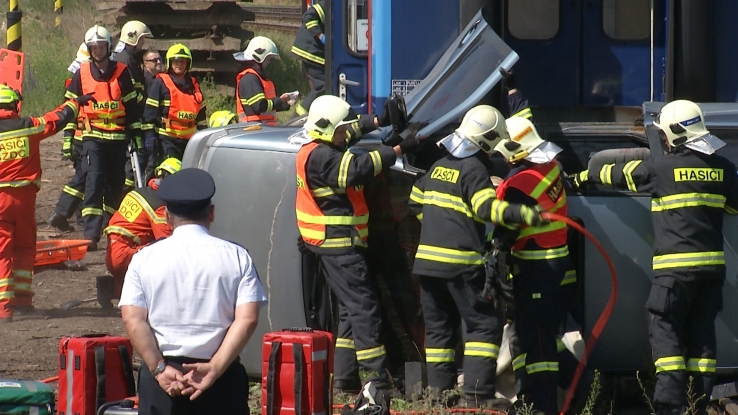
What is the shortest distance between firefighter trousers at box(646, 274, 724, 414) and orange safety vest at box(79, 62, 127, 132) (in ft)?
19.7

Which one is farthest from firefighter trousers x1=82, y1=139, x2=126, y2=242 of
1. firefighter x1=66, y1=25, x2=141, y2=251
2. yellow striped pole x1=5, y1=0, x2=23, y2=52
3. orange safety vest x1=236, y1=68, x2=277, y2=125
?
yellow striped pole x1=5, y1=0, x2=23, y2=52

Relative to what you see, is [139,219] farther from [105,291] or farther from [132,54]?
[132,54]

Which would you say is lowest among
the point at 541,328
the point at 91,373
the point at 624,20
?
the point at 91,373

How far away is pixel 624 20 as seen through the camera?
809cm

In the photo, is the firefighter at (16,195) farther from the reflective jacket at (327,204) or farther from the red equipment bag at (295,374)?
the red equipment bag at (295,374)

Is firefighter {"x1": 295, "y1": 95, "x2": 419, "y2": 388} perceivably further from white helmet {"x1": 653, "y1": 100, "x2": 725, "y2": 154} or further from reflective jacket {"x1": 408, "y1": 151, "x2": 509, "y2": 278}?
white helmet {"x1": 653, "y1": 100, "x2": 725, "y2": 154}

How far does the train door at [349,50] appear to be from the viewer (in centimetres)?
868

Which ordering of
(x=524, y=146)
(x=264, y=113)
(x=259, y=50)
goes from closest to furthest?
1. (x=524, y=146)
2. (x=264, y=113)
3. (x=259, y=50)

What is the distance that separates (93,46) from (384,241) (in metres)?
4.99

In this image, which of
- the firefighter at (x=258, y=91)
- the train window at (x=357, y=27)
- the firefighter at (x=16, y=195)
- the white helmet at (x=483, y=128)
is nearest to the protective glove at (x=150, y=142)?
the firefighter at (x=258, y=91)

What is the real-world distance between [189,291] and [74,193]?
6.77 meters

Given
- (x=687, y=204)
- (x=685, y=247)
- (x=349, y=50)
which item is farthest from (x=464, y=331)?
(x=349, y=50)

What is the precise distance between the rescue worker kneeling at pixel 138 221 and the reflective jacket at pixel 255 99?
3.04m

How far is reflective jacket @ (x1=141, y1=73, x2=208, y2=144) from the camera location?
10.8 metres
